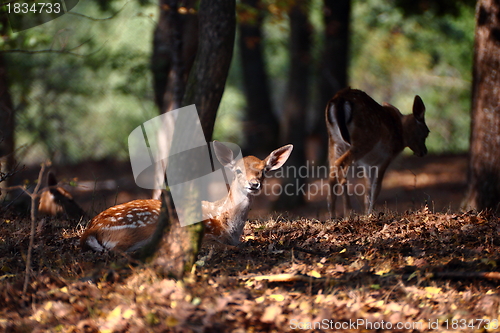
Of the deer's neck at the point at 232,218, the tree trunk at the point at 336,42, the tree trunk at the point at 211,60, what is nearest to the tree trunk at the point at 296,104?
the tree trunk at the point at 336,42

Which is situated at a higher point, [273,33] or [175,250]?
[273,33]

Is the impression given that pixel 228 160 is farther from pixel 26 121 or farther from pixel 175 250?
pixel 26 121

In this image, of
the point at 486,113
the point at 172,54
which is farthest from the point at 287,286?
the point at 172,54

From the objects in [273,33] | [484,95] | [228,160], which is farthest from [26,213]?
[273,33]

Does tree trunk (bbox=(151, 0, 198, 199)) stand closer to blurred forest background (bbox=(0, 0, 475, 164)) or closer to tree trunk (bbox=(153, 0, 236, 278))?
blurred forest background (bbox=(0, 0, 475, 164))

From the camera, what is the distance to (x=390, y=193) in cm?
1266

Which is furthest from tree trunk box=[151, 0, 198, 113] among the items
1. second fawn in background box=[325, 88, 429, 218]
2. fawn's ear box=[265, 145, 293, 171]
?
fawn's ear box=[265, 145, 293, 171]

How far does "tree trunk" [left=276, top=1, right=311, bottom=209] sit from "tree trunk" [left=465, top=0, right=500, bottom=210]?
211 inches

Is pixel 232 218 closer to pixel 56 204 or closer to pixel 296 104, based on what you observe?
pixel 56 204

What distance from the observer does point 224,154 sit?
548cm

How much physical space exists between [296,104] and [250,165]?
6754mm

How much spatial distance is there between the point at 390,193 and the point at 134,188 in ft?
21.5

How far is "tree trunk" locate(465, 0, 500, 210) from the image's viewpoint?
242 inches

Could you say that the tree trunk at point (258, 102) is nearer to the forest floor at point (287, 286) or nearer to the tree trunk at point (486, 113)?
the tree trunk at point (486, 113)
